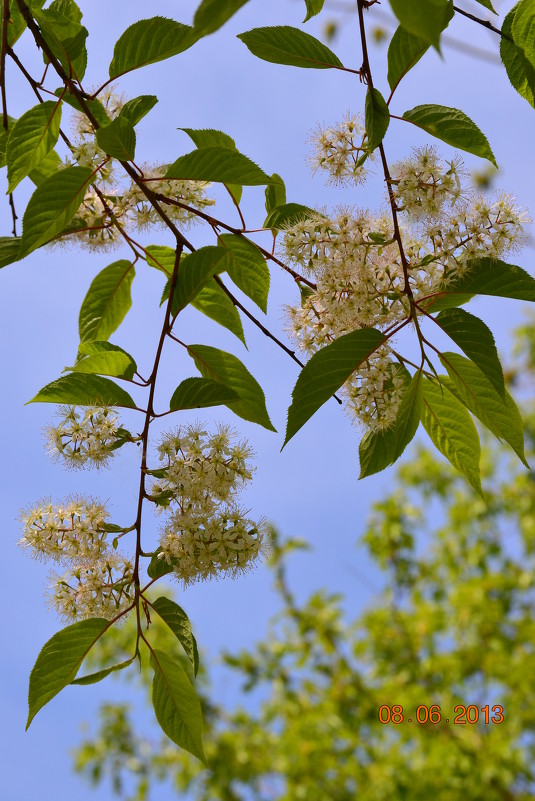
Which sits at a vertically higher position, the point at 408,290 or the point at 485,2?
the point at 485,2

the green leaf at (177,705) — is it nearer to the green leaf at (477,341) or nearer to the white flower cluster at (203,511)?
the white flower cluster at (203,511)

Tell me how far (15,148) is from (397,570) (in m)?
7.94

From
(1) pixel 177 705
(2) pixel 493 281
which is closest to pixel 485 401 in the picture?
(2) pixel 493 281

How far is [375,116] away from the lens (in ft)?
5.21

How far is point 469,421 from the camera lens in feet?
6.31

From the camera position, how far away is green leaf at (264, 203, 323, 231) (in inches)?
78.2

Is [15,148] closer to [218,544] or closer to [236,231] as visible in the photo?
[236,231]

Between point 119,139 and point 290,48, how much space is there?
1.50 feet

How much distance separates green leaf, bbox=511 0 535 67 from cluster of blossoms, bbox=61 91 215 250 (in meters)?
0.83

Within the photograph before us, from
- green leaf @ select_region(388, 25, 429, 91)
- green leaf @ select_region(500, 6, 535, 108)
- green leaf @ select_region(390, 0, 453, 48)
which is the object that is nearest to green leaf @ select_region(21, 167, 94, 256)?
green leaf @ select_region(388, 25, 429, 91)

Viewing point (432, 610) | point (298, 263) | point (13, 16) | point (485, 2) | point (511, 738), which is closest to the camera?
point (485, 2)

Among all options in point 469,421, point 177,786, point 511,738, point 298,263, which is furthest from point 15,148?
point 177,786

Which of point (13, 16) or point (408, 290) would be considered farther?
point (13, 16)

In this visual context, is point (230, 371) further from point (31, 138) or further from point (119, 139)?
point (31, 138)
